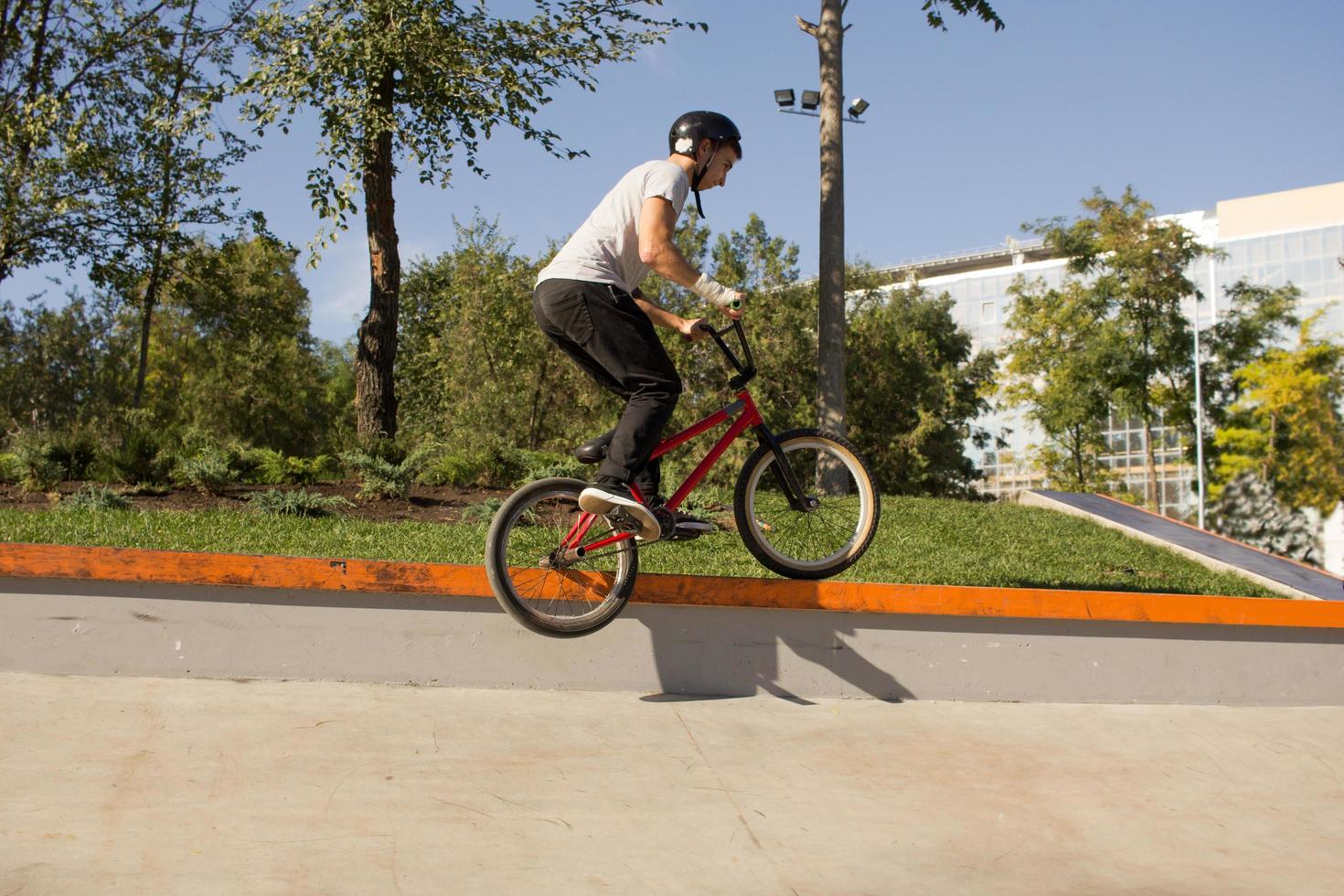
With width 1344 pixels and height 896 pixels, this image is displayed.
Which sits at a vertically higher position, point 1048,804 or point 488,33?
point 488,33

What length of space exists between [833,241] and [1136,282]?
25200 millimetres

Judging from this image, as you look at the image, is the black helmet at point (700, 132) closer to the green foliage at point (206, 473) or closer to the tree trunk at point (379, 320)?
the green foliage at point (206, 473)

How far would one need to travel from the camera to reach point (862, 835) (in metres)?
3.73

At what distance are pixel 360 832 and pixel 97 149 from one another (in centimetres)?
1454

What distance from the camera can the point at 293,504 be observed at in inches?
342

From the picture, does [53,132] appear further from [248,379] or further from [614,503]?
[248,379]

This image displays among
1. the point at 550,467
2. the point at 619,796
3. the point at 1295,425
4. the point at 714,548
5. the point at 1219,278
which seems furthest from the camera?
the point at 1219,278

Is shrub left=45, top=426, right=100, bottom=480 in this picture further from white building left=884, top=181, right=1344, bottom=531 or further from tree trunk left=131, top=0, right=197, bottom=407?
white building left=884, top=181, right=1344, bottom=531

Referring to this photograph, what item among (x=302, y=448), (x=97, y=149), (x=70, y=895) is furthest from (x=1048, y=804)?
(x=302, y=448)

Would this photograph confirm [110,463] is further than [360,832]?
Yes

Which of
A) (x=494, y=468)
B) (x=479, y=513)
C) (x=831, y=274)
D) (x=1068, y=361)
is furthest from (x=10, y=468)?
(x=1068, y=361)

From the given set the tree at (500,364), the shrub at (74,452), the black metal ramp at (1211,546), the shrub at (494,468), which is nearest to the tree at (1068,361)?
the tree at (500,364)

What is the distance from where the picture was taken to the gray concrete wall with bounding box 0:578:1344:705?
500 cm

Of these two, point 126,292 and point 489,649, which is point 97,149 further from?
point 489,649
